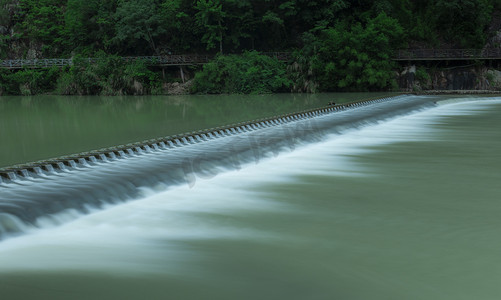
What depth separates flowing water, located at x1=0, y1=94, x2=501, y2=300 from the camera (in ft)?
15.7

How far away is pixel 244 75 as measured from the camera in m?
37.6

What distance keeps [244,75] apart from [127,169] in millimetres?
29191

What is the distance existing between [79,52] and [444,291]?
146ft

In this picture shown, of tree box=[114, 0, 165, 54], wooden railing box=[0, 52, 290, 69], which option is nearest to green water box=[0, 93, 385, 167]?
wooden railing box=[0, 52, 290, 69]

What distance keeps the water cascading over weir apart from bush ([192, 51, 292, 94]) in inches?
884

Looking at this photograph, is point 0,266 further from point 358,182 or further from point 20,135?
point 20,135

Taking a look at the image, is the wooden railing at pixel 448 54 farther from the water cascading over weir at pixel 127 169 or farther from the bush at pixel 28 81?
the bush at pixel 28 81

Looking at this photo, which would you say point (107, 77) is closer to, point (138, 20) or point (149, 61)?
point (149, 61)

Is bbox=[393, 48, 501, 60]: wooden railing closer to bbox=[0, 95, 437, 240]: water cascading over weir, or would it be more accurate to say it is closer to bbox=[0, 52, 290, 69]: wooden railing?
bbox=[0, 52, 290, 69]: wooden railing

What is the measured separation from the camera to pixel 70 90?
41438mm

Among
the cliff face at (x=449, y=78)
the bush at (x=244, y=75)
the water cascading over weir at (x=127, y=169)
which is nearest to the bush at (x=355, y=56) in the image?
the cliff face at (x=449, y=78)

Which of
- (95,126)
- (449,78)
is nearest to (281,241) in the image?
(95,126)

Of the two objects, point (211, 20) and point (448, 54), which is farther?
point (211, 20)

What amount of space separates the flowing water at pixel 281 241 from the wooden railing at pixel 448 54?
28208mm
